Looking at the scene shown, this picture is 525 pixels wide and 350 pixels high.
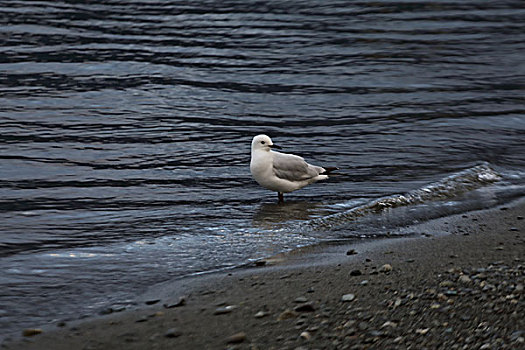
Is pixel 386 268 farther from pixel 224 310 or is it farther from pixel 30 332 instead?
pixel 30 332

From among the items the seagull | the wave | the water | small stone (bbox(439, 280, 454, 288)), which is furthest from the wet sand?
the seagull

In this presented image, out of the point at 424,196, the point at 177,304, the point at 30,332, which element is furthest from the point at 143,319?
the point at 424,196

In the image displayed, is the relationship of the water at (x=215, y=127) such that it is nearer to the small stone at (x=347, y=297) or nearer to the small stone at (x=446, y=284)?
the small stone at (x=347, y=297)

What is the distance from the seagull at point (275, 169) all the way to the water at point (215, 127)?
0.76ft

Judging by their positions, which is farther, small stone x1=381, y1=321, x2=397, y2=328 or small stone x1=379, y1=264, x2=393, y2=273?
small stone x1=379, y1=264, x2=393, y2=273

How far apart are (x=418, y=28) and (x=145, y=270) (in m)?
15.1

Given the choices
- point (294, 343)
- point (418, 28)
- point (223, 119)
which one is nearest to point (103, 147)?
point (223, 119)

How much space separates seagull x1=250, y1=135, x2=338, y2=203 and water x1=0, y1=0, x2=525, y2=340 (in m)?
0.23

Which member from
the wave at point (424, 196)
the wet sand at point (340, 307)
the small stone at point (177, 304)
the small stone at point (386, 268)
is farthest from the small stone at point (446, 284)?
the wave at point (424, 196)

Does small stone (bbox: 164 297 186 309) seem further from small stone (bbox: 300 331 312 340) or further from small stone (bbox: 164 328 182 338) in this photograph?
small stone (bbox: 300 331 312 340)

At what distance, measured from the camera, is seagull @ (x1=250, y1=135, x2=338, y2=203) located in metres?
9.09

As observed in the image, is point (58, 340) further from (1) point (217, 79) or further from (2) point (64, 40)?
(2) point (64, 40)

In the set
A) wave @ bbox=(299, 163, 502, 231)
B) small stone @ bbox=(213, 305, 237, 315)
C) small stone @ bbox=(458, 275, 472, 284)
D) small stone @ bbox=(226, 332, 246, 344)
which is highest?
small stone @ bbox=(226, 332, 246, 344)

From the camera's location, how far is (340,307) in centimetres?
548
